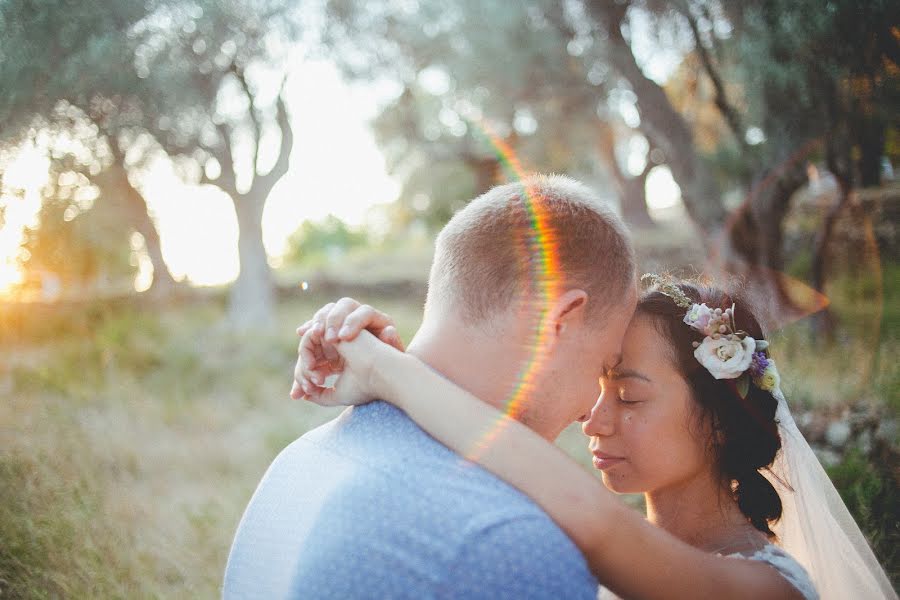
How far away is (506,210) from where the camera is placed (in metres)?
1.81

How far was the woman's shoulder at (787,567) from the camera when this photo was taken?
2066 millimetres

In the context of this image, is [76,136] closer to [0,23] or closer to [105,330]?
[0,23]

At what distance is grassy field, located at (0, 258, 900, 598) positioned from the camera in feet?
9.48

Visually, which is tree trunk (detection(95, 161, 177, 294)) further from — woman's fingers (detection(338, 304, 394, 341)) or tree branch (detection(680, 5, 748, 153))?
tree branch (detection(680, 5, 748, 153))

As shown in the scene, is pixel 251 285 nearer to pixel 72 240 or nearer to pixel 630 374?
pixel 72 240

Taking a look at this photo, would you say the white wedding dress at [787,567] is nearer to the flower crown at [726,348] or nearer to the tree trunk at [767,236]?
the flower crown at [726,348]

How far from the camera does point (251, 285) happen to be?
42.8 ft

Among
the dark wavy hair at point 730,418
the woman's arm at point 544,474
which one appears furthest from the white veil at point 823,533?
the woman's arm at point 544,474

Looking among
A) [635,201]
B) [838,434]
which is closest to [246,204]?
[838,434]

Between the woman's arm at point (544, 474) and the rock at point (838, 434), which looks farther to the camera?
the rock at point (838, 434)

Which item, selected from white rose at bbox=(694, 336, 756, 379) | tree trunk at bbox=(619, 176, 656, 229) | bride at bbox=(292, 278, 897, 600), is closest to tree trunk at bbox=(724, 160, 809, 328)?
bride at bbox=(292, 278, 897, 600)

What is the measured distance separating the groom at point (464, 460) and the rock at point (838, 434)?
362 centimetres

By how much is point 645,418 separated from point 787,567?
0.64 m

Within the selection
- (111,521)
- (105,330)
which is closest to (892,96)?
(111,521)
